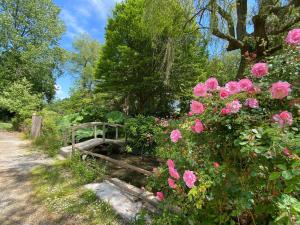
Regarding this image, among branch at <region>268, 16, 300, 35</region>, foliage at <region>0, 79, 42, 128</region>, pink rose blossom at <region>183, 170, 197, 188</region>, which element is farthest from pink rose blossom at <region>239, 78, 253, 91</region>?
foliage at <region>0, 79, 42, 128</region>

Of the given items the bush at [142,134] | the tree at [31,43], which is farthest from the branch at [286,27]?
the tree at [31,43]

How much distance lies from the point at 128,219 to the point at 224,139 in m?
1.95

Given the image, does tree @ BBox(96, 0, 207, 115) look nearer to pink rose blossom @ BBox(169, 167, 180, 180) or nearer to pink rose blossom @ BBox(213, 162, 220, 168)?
pink rose blossom @ BBox(169, 167, 180, 180)

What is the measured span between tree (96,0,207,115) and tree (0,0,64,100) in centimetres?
1131

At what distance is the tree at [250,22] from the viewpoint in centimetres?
640

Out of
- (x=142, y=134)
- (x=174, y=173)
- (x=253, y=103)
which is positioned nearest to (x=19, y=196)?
(x=174, y=173)

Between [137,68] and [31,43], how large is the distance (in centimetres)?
1522

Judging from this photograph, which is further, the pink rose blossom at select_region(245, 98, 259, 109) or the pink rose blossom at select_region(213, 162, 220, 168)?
the pink rose blossom at select_region(213, 162, 220, 168)

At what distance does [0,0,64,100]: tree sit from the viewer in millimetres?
21438

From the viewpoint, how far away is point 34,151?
26.0 ft

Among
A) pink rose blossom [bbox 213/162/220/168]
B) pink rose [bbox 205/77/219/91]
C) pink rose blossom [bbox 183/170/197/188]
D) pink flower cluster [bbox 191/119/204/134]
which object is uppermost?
pink rose [bbox 205/77/219/91]

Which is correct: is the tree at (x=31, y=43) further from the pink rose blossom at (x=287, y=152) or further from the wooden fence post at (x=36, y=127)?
the pink rose blossom at (x=287, y=152)

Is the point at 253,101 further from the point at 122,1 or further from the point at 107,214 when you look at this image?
the point at 122,1

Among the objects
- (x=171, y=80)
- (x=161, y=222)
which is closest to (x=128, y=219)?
(x=161, y=222)
